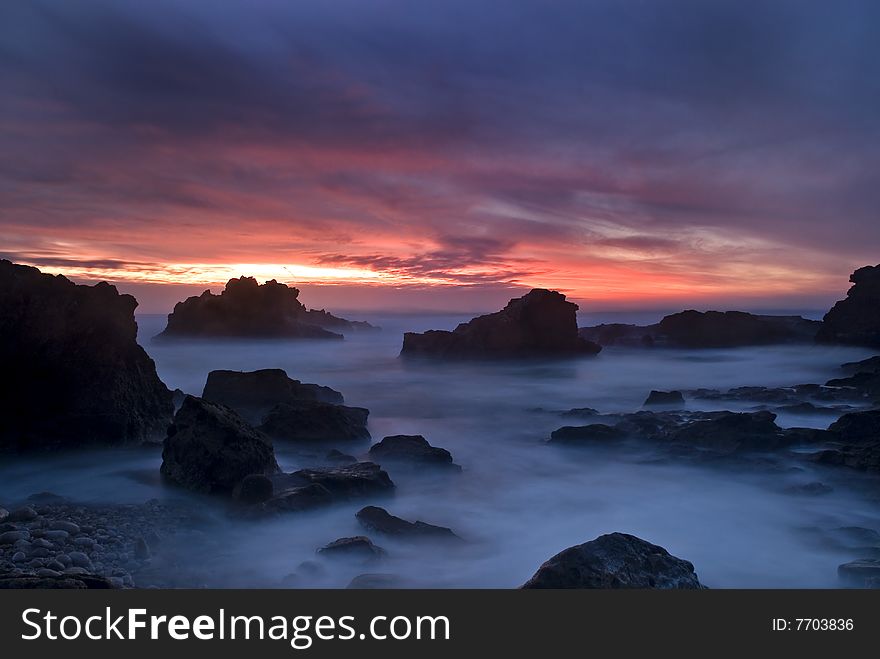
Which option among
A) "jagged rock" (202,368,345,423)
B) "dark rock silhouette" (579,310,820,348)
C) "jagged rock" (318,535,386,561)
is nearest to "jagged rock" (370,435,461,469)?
"jagged rock" (202,368,345,423)

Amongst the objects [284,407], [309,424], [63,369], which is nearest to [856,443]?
[309,424]

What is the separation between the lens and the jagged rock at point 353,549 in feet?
25.3

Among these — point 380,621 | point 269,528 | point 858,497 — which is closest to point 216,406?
point 269,528

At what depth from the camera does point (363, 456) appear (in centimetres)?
1380

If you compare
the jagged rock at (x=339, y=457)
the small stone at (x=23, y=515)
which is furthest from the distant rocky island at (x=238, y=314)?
the small stone at (x=23, y=515)

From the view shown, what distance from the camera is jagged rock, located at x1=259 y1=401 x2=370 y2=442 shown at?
14281mm

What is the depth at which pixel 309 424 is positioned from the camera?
1453cm

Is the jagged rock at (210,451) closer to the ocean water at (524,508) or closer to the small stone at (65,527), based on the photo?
the ocean water at (524,508)

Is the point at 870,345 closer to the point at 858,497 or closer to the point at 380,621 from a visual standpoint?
the point at 858,497

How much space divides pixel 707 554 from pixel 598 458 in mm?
5654

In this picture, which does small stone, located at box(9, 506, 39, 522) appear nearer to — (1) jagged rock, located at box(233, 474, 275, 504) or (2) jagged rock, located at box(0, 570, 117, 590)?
(1) jagged rock, located at box(233, 474, 275, 504)

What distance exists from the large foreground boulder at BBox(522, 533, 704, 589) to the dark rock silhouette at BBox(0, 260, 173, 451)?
11.2 m

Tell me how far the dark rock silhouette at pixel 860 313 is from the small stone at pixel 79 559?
44541 mm

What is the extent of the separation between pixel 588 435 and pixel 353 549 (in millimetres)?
9714
